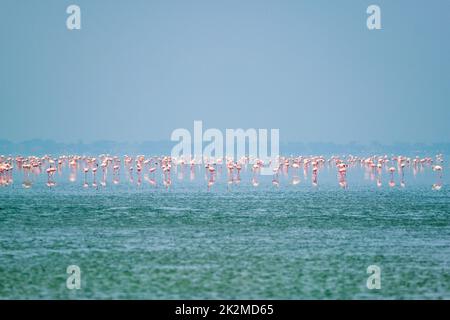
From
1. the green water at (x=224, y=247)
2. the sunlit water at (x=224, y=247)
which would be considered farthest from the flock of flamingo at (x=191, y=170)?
the green water at (x=224, y=247)

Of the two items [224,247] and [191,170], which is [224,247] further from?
[191,170]

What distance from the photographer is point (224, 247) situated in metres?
35.0

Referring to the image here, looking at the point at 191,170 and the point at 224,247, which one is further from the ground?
the point at 191,170

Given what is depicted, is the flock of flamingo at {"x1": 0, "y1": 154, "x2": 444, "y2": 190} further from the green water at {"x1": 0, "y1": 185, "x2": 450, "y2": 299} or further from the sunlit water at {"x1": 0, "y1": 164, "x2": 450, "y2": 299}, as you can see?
the green water at {"x1": 0, "y1": 185, "x2": 450, "y2": 299}

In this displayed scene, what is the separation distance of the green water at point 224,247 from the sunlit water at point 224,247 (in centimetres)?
4

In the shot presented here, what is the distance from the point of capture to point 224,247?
3500 cm

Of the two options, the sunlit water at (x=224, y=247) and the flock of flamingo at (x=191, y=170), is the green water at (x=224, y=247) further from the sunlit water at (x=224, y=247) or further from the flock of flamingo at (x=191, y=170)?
the flock of flamingo at (x=191, y=170)

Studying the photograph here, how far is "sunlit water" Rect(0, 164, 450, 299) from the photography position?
89.4ft

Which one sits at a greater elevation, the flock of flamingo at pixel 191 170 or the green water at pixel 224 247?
the flock of flamingo at pixel 191 170

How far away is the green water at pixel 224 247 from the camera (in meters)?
27.2

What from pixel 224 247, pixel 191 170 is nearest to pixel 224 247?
pixel 224 247

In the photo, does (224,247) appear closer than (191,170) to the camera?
Yes

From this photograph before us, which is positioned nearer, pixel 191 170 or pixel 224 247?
pixel 224 247
